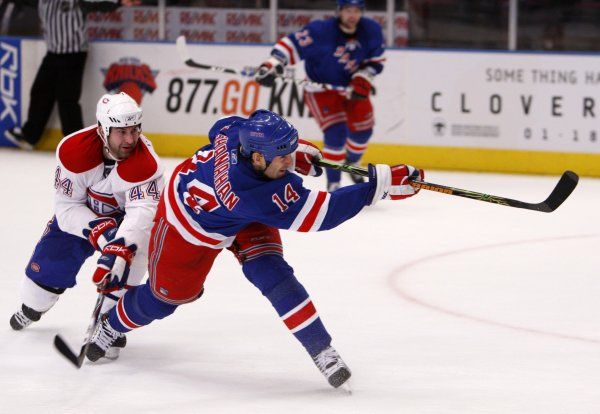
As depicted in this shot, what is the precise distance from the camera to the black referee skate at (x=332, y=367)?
352cm

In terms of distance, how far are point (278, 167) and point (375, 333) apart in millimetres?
1032

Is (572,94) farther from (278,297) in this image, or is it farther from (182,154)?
(278,297)

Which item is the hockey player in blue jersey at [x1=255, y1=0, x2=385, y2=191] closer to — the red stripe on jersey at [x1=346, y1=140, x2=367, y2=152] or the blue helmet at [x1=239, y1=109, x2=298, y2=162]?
the red stripe on jersey at [x1=346, y1=140, x2=367, y2=152]

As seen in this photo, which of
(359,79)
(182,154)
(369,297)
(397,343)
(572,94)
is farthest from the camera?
(182,154)

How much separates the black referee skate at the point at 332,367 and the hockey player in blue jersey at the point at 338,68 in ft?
10.8

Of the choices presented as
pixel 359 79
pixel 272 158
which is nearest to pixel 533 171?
pixel 359 79

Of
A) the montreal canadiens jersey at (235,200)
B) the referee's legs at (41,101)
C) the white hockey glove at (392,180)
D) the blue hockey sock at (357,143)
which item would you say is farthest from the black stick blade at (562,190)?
the referee's legs at (41,101)

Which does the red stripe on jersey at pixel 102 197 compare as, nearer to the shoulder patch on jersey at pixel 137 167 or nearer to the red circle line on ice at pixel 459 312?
the shoulder patch on jersey at pixel 137 167

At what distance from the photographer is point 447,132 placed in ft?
26.0

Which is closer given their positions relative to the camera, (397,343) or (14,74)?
(397,343)

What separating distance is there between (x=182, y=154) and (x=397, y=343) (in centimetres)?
462

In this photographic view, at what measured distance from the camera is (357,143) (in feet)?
22.9

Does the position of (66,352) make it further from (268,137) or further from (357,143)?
(357,143)

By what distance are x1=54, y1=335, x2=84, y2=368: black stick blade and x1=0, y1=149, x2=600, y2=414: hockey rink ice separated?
0.05 m
